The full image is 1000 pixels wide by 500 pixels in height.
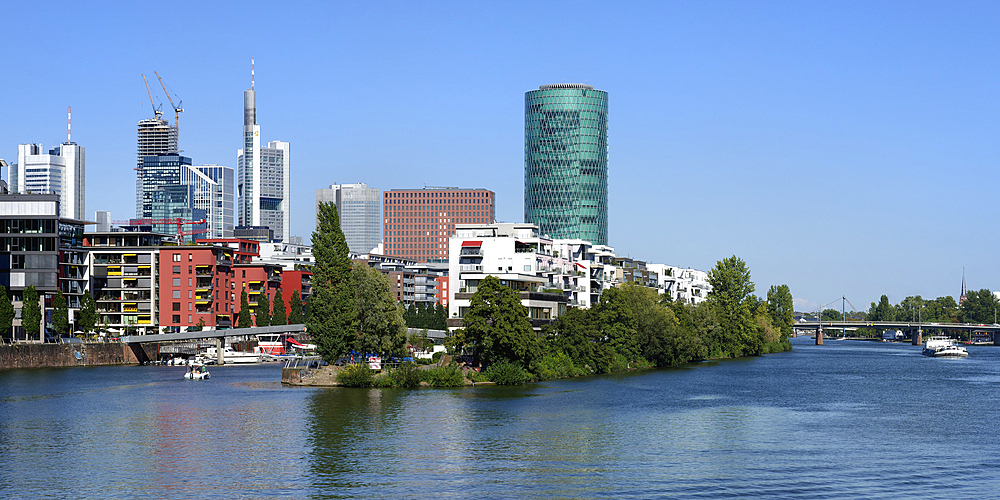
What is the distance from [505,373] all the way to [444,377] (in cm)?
743

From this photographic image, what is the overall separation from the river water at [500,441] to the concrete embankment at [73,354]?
33.2 m

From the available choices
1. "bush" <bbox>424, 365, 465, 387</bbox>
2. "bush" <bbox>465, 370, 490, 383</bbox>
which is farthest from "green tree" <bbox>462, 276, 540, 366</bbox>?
"bush" <bbox>424, 365, 465, 387</bbox>

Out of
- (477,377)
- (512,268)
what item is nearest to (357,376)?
(477,377)

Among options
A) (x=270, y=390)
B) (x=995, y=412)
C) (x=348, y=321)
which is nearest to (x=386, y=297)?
(x=348, y=321)

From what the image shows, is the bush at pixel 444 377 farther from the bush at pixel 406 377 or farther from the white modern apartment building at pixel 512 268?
the white modern apartment building at pixel 512 268

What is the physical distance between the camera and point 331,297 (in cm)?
12656

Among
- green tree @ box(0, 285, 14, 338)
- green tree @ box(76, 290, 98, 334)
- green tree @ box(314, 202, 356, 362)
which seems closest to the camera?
green tree @ box(314, 202, 356, 362)

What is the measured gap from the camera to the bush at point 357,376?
4833 inches

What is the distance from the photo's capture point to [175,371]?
16888 cm

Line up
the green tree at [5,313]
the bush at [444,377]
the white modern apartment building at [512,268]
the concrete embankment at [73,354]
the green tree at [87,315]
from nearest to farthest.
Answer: the bush at [444,377]
the concrete embankment at [73,354]
the green tree at [5,313]
the white modern apartment building at [512,268]
the green tree at [87,315]

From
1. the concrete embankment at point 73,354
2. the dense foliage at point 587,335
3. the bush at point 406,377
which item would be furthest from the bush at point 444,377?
the concrete embankment at point 73,354

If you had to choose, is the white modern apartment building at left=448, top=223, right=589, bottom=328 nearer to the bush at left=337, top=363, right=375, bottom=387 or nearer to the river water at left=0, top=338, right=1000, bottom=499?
the river water at left=0, top=338, right=1000, bottom=499

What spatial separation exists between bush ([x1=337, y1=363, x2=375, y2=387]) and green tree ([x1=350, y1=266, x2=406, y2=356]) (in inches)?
141

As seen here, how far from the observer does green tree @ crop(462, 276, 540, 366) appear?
122 meters
